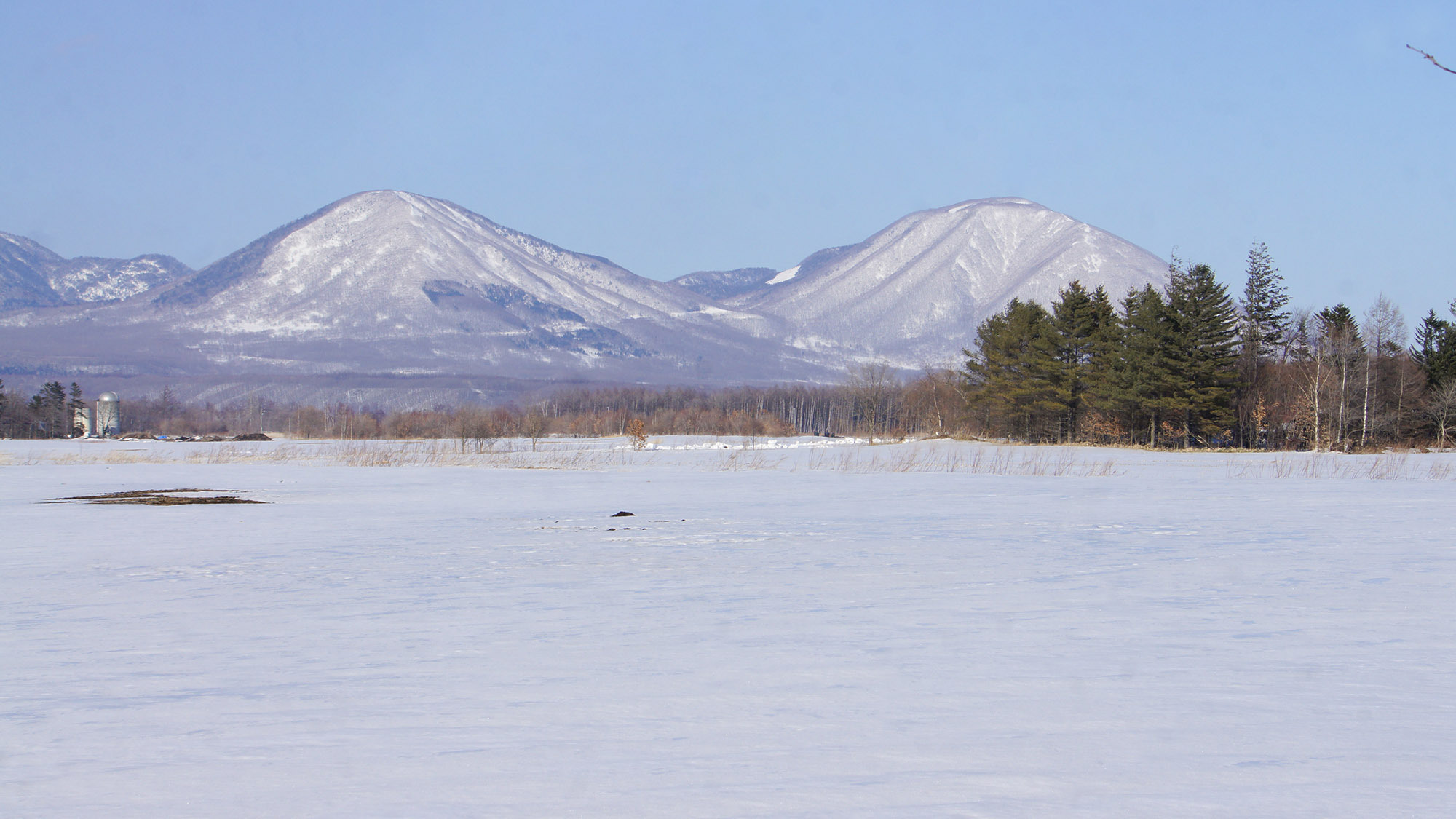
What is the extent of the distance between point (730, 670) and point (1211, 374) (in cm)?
5235

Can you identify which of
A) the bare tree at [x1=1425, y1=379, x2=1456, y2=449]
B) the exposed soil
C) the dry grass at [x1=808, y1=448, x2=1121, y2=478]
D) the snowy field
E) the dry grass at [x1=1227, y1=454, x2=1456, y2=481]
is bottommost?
the exposed soil

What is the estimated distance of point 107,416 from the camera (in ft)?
336

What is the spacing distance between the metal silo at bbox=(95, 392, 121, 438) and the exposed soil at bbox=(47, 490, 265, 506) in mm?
87440

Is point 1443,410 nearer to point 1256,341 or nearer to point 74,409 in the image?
point 1256,341

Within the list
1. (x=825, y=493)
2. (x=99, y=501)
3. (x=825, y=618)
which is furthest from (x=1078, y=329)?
(x=825, y=618)

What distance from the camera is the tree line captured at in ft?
176

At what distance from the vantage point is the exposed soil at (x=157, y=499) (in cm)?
2247

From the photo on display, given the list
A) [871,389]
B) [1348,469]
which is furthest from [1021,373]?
[871,389]

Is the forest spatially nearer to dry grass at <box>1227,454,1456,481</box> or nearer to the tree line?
the tree line

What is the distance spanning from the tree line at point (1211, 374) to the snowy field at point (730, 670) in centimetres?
3873

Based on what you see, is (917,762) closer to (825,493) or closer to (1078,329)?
(825,493)

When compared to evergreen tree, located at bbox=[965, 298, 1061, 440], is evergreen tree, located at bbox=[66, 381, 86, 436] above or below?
below

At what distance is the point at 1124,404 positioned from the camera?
184 ft

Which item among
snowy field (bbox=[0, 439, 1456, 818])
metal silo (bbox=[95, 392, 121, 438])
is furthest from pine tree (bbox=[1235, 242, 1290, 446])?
metal silo (bbox=[95, 392, 121, 438])
